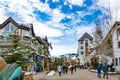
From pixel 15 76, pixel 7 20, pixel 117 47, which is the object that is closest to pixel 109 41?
pixel 117 47

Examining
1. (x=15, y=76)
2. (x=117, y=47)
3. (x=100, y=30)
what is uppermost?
(x=100, y=30)

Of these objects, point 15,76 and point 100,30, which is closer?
point 15,76

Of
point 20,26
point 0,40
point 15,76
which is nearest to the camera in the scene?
point 15,76

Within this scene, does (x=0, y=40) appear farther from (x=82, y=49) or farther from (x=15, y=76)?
(x=82, y=49)

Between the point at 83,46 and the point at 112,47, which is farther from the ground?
the point at 83,46

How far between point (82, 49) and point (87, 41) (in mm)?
4330

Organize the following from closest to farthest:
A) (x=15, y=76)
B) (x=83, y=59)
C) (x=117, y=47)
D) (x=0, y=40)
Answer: (x=15, y=76) < (x=117, y=47) < (x=0, y=40) < (x=83, y=59)

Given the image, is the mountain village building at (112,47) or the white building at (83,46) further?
the white building at (83,46)

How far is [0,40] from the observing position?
146 ft

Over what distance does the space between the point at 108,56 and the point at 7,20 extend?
67.1 ft

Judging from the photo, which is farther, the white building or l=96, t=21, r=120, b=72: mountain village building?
the white building

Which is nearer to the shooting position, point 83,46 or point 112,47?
point 112,47

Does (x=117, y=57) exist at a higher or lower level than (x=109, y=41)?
lower

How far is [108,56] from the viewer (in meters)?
46.9
